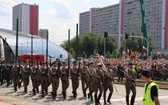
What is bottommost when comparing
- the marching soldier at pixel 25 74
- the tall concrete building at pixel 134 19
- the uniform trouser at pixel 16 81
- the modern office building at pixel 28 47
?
the uniform trouser at pixel 16 81

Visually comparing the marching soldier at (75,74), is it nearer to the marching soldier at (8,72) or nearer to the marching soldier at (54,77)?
the marching soldier at (54,77)

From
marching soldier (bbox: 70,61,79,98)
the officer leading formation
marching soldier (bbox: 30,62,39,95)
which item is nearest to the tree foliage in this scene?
the officer leading formation

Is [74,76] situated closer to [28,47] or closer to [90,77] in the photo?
[90,77]

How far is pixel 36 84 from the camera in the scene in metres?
18.4

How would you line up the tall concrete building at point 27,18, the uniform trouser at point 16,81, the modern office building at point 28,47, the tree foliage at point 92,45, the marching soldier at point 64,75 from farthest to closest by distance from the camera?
the tall concrete building at point 27,18 → the tree foliage at point 92,45 → the modern office building at point 28,47 → the uniform trouser at point 16,81 → the marching soldier at point 64,75

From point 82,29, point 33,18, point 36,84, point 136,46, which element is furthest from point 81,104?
point 82,29

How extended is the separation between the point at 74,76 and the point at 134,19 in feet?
430

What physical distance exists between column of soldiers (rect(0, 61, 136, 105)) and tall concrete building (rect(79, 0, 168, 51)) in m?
106

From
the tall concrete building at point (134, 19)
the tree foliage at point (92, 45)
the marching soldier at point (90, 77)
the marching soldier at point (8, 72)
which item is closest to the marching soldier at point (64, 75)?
the marching soldier at point (90, 77)

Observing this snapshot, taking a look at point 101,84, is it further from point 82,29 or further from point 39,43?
point 82,29

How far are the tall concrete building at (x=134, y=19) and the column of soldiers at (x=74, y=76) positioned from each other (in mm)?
105898

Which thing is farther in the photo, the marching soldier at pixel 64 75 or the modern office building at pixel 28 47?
the modern office building at pixel 28 47

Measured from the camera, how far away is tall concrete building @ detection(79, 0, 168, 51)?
128m

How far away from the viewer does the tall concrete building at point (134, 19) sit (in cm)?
12812
